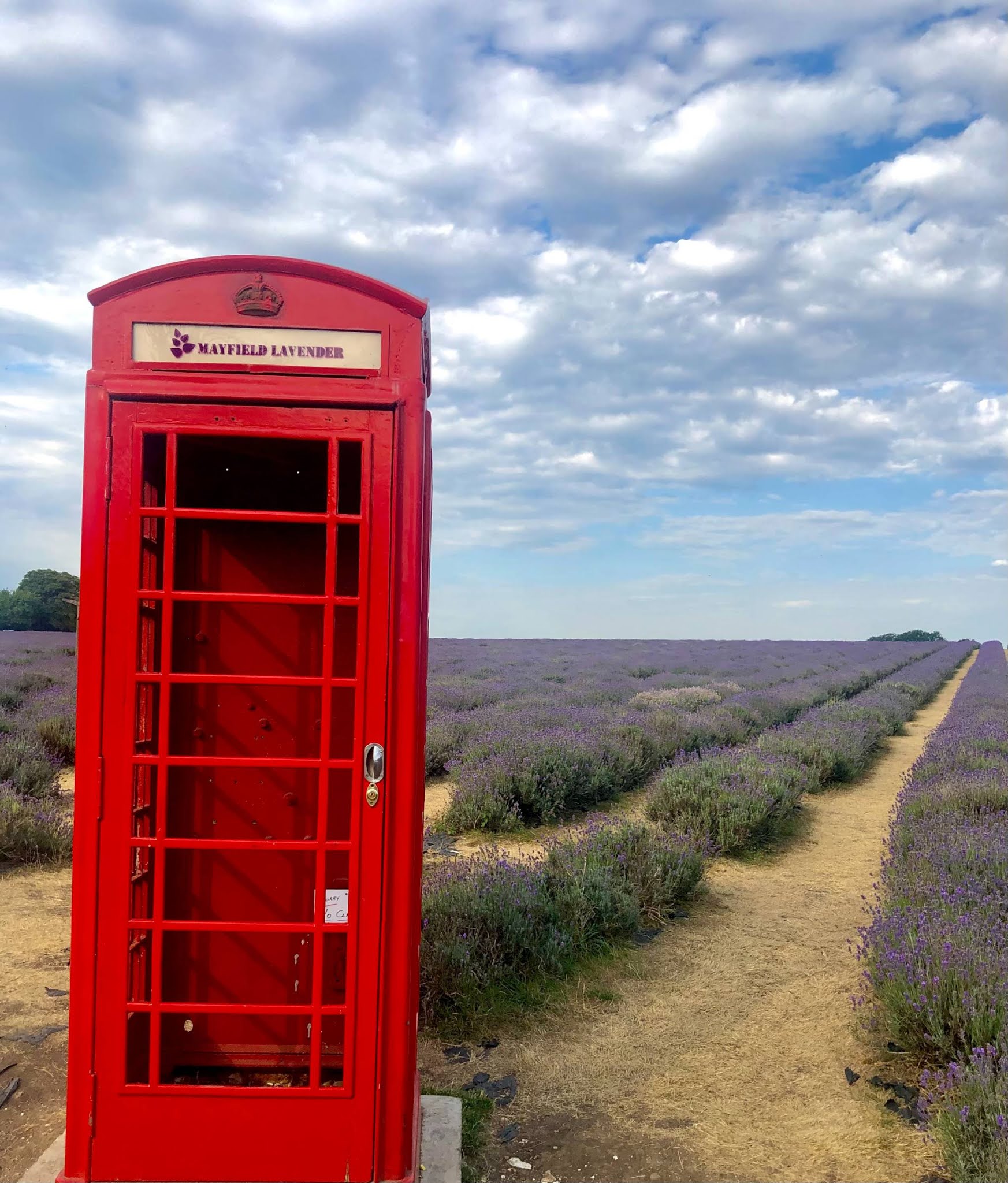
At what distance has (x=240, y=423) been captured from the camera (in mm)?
2629

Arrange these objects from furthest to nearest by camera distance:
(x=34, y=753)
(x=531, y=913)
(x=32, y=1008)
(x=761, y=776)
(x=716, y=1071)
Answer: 1. (x=34, y=753)
2. (x=761, y=776)
3. (x=531, y=913)
4. (x=32, y=1008)
5. (x=716, y=1071)

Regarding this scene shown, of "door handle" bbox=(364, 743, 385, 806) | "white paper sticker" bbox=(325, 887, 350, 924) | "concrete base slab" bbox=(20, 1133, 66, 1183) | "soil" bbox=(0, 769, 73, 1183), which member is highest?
"door handle" bbox=(364, 743, 385, 806)

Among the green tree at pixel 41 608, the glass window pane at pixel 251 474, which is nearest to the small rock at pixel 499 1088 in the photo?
the glass window pane at pixel 251 474

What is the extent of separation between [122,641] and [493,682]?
1624 cm

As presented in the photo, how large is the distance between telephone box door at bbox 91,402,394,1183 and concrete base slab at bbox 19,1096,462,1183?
320mm

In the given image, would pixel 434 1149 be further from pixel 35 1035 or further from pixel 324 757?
pixel 35 1035

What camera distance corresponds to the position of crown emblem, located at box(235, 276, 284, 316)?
267 centimetres

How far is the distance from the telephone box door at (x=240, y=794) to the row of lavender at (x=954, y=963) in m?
1.96

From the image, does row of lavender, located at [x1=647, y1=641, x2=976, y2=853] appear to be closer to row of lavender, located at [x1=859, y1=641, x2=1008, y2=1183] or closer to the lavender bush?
row of lavender, located at [x1=859, y1=641, x2=1008, y2=1183]

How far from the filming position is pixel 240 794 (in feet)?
10.4

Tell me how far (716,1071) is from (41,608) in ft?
138

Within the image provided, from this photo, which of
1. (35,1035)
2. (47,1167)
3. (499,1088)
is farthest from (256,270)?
(35,1035)

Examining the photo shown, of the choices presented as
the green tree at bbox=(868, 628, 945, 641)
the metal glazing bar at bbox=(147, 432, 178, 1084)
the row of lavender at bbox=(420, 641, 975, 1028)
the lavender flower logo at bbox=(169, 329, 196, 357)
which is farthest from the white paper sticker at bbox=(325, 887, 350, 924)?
the green tree at bbox=(868, 628, 945, 641)

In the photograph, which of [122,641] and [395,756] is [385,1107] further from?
[122,641]
